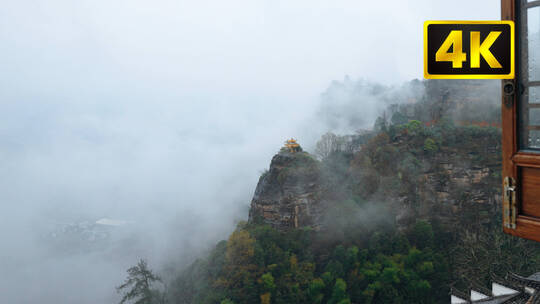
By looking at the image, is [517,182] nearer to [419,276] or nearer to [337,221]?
[419,276]

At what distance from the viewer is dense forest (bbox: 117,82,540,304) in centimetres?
1509

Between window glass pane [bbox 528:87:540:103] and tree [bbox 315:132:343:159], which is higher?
window glass pane [bbox 528:87:540:103]

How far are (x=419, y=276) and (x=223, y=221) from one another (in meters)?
24.2

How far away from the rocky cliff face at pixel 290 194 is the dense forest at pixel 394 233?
20cm

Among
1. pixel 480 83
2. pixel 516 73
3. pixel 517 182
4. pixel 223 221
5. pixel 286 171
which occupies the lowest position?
pixel 223 221

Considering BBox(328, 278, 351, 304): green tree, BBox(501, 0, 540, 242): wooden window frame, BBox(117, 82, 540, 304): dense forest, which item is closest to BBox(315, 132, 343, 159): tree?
BBox(117, 82, 540, 304): dense forest

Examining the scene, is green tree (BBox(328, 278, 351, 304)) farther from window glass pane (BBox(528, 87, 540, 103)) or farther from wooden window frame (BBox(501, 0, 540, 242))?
window glass pane (BBox(528, 87, 540, 103))

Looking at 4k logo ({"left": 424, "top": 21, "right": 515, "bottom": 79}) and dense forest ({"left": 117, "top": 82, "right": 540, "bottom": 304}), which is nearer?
4k logo ({"left": 424, "top": 21, "right": 515, "bottom": 79})

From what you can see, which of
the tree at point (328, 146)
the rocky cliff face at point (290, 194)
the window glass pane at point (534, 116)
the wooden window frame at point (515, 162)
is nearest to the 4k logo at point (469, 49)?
the wooden window frame at point (515, 162)

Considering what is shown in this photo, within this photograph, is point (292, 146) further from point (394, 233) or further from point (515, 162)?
point (515, 162)

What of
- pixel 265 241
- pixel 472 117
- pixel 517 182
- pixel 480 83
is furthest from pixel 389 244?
pixel 517 182

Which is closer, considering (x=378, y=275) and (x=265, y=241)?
(x=378, y=275)

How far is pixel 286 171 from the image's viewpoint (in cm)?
1902

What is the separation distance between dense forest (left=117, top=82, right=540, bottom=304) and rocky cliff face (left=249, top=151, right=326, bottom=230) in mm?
202
